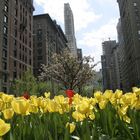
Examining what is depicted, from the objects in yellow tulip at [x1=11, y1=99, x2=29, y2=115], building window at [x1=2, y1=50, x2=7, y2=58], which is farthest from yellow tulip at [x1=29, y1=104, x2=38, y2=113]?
building window at [x1=2, y1=50, x2=7, y2=58]

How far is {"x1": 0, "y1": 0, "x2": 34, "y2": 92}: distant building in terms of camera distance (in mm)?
61969

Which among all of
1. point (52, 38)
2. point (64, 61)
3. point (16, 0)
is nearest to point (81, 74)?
point (64, 61)

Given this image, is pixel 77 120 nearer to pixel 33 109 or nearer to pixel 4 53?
pixel 33 109

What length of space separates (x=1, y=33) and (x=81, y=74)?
2721 centimetres

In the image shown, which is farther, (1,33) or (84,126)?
(1,33)

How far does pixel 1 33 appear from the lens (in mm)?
61125

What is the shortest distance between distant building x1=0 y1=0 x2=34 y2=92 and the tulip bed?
5172 centimetres

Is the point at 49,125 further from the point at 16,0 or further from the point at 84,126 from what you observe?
the point at 16,0

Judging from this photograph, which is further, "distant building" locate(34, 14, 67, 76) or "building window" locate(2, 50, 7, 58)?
"distant building" locate(34, 14, 67, 76)

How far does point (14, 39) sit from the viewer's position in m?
70.3

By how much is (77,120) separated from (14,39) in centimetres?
6912

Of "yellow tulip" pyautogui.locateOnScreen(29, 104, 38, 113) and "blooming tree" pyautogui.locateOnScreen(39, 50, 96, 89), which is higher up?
"blooming tree" pyautogui.locateOnScreen(39, 50, 96, 89)

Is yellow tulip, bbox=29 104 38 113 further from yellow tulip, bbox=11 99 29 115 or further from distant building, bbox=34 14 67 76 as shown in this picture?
distant building, bbox=34 14 67 76

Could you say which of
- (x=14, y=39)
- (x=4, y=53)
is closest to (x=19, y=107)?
(x=4, y=53)
